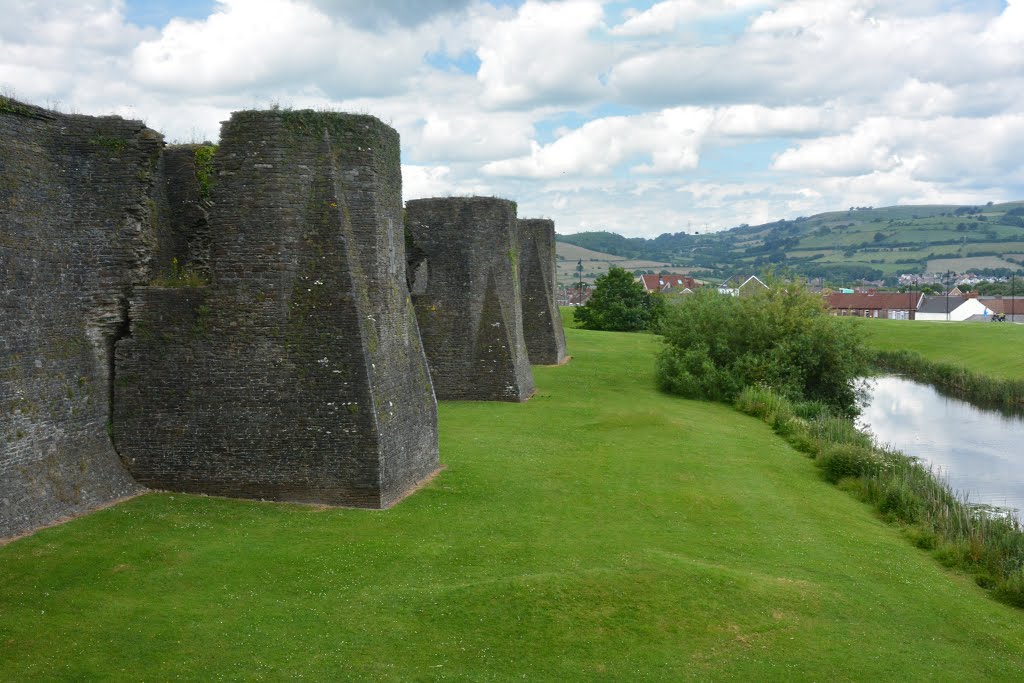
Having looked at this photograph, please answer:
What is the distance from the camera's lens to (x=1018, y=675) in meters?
11.5

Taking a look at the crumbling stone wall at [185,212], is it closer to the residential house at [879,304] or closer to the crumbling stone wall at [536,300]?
the crumbling stone wall at [536,300]

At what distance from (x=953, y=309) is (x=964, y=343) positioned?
44.1 m

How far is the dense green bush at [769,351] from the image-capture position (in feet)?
115

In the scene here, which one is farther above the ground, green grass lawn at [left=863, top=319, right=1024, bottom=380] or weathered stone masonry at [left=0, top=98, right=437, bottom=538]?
weathered stone masonry at [left=0, top=98, right=437, bottom=538]

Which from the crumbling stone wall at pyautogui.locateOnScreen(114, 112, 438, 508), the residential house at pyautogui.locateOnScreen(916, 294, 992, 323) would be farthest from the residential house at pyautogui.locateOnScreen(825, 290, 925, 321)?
the crumbling stone wall at pyautogui.locateOnScreen(114, 112, 438, 508)

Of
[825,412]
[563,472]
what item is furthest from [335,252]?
[825,412]

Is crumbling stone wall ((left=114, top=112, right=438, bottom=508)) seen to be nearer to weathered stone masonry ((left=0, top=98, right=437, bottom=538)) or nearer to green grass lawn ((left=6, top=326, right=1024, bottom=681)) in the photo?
weathered stone masonry ((left=0, top=98, right=437, bottom=538))

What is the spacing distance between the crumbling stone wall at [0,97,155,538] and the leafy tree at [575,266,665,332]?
49097 millimetres

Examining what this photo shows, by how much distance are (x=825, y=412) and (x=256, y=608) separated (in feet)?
86.3

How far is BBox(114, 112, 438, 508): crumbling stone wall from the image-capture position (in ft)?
51.6

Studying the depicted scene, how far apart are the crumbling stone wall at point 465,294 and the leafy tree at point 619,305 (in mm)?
33976

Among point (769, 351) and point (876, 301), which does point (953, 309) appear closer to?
point (876, 301)

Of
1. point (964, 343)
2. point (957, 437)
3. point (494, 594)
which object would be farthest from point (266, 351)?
point (964, 343)

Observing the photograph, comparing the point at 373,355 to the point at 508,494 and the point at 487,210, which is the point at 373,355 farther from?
the point at 487,210
